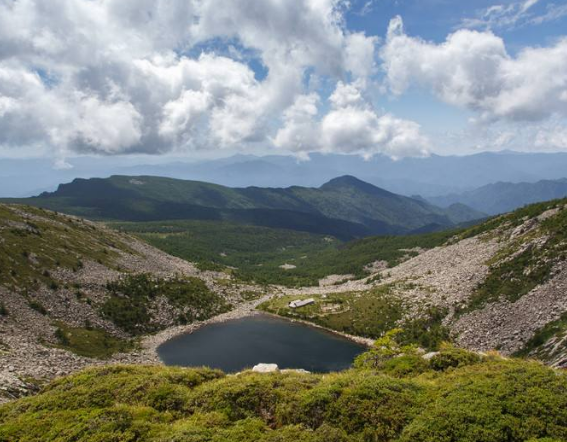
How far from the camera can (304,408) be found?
63.1 feet

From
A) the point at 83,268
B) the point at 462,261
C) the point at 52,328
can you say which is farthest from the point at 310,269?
the point at 52,328

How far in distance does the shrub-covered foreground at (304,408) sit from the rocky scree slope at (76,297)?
40.0 ft

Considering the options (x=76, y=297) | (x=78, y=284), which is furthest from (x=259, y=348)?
(x=78, y=284)

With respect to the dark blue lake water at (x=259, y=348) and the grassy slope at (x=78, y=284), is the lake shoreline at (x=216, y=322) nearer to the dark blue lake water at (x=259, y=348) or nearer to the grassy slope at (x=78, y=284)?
the dark blue lake water at (x=259, y=348)

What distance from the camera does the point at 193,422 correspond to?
18172mm

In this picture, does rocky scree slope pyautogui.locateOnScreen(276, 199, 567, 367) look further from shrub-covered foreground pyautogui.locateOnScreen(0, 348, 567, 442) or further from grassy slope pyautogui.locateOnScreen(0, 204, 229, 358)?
grassy slope pyautogui.locateOnScreen(0, 204, 229, 358)

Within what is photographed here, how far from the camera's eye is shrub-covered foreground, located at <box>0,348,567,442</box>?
16.1m

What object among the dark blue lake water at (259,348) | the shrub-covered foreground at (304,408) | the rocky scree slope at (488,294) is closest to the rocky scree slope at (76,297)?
the dark blue lake water at (259,348)

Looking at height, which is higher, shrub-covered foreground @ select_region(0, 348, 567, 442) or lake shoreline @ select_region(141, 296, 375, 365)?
shrub-covered foreground @ select_region(0, 348, 567, 442)

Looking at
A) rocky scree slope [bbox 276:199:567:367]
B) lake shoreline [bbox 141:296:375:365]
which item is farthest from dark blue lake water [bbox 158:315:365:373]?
rocky scree slope [bbox 276:199:567:367]

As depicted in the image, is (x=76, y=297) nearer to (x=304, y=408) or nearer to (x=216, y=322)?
(x=216, y=322)

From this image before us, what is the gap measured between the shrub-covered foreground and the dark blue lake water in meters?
44.3

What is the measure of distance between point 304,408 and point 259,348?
5930cm

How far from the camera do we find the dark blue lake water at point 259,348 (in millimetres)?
67812
